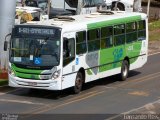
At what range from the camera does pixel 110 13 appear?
2756 cm

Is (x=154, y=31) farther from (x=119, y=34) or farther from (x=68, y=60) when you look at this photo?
(x=68, y=60)

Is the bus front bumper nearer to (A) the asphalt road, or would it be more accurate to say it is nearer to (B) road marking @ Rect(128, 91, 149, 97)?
(A) the asphalt road

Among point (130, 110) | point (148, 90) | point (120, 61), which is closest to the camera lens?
point (130, 110)

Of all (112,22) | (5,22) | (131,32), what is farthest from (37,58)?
(131,32)

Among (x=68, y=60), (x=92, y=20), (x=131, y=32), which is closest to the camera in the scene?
(x=68, y=60)

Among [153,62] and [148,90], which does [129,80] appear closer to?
[148,90]

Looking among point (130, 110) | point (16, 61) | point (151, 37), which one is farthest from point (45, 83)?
point (151, 37)

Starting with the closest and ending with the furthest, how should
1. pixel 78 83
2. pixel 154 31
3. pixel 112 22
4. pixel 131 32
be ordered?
pixel 78 83
pixel 112 22
pixel 131 32
pixel 154 31

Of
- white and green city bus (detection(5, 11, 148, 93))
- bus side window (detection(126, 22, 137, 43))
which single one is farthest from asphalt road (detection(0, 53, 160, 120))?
bus side window (detection(126, 22, 137, 43))

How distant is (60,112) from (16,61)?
3591 millimetres

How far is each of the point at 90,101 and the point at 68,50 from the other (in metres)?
1.98

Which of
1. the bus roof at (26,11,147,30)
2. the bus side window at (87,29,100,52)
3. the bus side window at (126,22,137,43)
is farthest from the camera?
the bus side window at (126,22,137,43)

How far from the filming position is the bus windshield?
22391mm

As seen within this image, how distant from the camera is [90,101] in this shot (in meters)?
22.3
